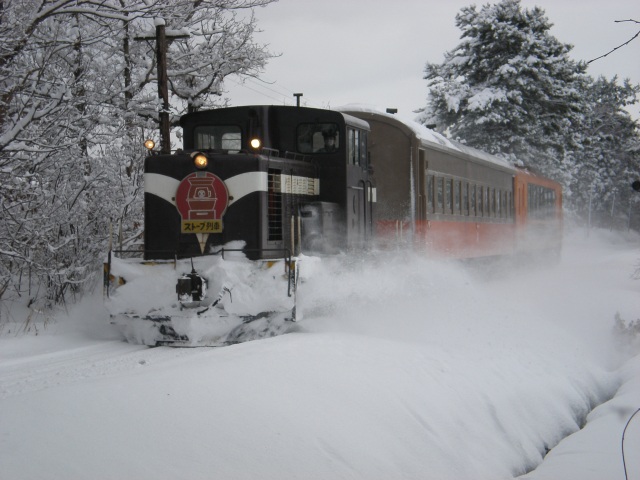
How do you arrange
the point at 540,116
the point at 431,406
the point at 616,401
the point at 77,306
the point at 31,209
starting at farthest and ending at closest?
the point at 540,116 → the point at 77,306 → the point at 31,209 → the point at 616,401 → the point at 431,406

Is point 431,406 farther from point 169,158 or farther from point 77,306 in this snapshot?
point 77,306

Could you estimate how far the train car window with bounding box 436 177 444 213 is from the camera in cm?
1362

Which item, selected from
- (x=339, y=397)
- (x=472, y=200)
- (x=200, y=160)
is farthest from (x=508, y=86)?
(x=339, y=397)

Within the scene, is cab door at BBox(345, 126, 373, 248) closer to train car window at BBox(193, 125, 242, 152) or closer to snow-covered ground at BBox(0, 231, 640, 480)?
snow-covered ground at BBox(0, 231, 640, 480)

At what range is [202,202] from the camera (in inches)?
→ 354

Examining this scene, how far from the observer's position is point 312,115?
9.91 metres

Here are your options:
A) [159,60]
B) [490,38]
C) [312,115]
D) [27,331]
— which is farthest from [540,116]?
[27,331]

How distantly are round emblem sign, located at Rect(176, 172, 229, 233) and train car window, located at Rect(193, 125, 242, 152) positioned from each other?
0.84 metres

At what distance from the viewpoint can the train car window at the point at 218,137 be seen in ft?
32.0

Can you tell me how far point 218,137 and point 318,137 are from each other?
1378 mm

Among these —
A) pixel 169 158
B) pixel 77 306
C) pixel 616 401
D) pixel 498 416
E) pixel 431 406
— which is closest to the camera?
pixel 431 406

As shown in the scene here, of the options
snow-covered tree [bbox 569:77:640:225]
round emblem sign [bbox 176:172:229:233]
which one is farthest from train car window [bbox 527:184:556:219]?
snow-covered tree [bbox 569:77:640:225]

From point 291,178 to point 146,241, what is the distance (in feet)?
6.68

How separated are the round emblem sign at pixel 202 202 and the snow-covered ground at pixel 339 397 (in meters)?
1.42
